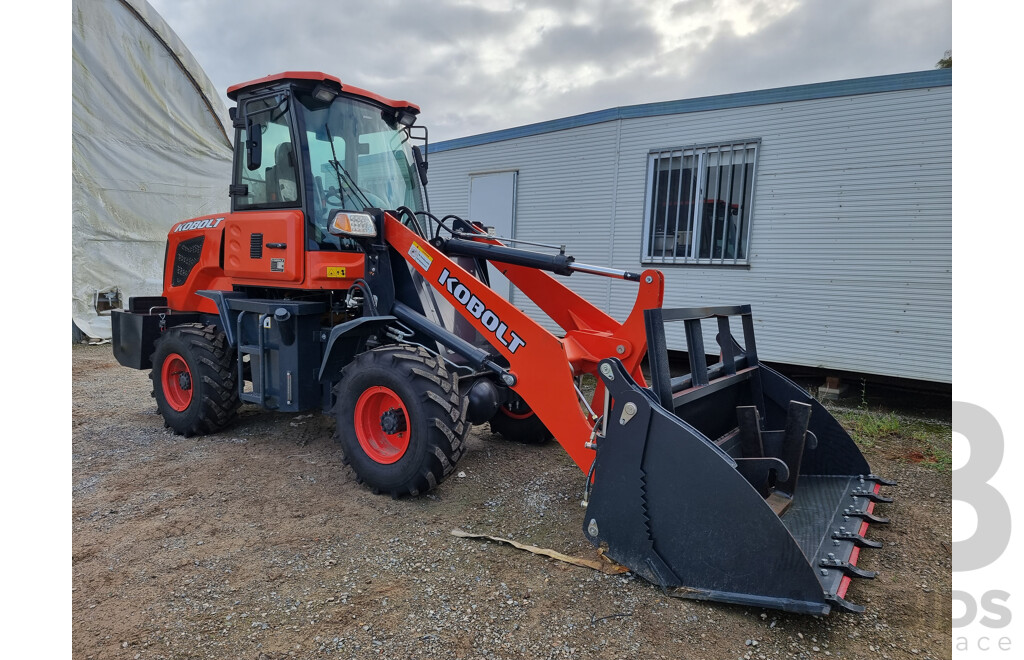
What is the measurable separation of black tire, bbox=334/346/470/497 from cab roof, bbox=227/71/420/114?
6.60ft

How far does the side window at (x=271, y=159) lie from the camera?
14.8 feet

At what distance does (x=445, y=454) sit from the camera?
12.1 feet

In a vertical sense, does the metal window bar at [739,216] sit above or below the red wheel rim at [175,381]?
above

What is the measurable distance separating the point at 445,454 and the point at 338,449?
1.64 meters

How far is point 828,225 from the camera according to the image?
23.1ft

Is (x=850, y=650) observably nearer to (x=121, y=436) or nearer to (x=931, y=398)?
(x=121, y=436)

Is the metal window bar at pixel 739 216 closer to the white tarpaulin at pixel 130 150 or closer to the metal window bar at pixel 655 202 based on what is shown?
the metal window bar at pixel 655 202

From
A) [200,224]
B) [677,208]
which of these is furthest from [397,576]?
[677,208]

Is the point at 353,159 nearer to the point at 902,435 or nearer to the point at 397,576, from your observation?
the point at 397,576

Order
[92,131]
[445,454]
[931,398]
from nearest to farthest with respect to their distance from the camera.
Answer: [445,454] < [931,398] < [92,131]

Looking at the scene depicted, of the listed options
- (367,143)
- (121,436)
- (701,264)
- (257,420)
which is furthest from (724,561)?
(701,264)

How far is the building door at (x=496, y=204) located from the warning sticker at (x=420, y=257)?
5.14 m

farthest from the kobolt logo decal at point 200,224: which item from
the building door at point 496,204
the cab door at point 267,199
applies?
the building door at point 496,204

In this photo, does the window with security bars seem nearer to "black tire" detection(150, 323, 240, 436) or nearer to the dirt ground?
the dirt ground
